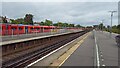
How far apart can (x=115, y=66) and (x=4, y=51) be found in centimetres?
1238

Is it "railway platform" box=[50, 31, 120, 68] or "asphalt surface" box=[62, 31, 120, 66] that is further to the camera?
"asphalt surface" box=[62, 31, 120, 66]

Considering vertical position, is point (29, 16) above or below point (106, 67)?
above

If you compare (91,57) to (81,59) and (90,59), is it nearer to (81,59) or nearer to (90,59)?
(90,59)

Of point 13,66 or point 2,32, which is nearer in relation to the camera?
point 13,66

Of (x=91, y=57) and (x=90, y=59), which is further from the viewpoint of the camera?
(x=91, y=57)

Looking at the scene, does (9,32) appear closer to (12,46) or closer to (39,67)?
(12,46)

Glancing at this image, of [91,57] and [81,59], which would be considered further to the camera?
[91,57]

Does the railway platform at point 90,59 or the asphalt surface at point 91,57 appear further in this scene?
the asphalt surface at point 91,57

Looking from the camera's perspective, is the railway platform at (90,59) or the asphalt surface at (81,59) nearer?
the railway platform at (90,59)

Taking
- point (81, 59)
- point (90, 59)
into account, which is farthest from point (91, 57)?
point (81, 59)

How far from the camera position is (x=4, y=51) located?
22.0 metres

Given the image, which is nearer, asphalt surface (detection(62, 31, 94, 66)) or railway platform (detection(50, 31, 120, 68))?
railway platform (detection(50, 31, 120, 68))

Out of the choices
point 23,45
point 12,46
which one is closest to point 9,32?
point 23,45

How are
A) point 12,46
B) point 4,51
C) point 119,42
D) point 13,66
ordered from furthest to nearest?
point 119,42 < point 12,46 < point 4,51 < point 13,66
